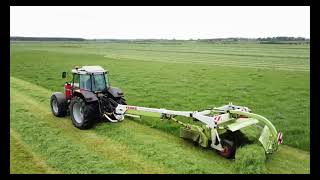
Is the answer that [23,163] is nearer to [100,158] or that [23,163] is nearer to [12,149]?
[12,149]

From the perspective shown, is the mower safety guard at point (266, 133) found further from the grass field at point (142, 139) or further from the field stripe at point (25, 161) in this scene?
the field stripe at point (25, 161)

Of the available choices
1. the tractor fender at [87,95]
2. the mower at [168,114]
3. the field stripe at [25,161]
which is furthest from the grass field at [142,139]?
the tractor fender at [87,95]

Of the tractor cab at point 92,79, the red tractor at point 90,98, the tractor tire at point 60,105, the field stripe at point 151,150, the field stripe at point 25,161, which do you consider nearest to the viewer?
the field stripe at point 25,161

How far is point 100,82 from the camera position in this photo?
42.1 ft

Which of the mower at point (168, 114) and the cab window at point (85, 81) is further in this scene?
the cab window at point (85, 81)

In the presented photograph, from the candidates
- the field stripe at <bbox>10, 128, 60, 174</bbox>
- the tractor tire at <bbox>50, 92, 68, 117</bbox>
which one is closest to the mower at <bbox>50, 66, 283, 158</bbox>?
the tractor tire at <bbox>50, 92, 68, 117</bbox>

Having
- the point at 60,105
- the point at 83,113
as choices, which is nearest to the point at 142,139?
the point at 83,113

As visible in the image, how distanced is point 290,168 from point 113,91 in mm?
6651

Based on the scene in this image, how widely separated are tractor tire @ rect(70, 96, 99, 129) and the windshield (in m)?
0.82

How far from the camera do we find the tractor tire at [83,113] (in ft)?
38.2

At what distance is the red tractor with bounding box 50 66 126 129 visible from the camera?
11.7m

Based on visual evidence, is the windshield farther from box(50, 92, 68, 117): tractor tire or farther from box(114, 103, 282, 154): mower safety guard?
box(114, 103, 282, 154): mower safety guard

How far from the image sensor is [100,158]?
920cm
